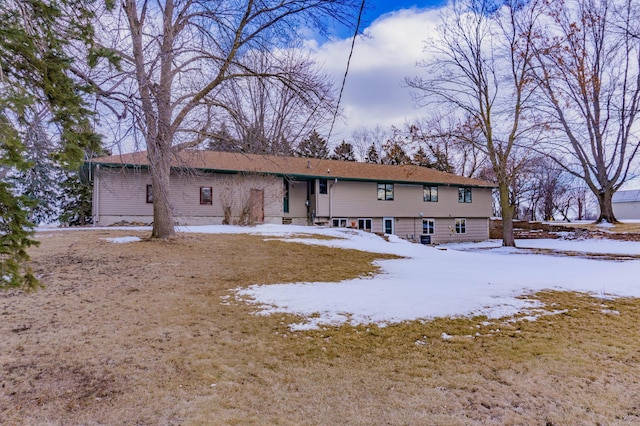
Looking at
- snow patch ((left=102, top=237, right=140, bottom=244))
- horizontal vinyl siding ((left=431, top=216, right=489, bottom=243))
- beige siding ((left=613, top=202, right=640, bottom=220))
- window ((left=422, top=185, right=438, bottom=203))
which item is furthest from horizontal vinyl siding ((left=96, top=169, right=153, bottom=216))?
beige siding ((left=613, top=202, right=640, bottom=220))

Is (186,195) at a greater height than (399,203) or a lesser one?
greater

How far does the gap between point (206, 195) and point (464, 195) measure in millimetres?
17769

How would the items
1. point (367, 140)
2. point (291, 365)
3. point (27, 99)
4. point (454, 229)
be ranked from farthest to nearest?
point (367, 140) < point (454, 229) < point (291, 365) < point (27, 99)

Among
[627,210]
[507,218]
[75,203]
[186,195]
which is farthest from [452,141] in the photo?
[627,210]

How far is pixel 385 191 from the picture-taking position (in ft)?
78.7

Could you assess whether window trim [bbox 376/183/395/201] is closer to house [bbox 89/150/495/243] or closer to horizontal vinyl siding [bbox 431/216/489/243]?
house [bbox 89/150/495/243]

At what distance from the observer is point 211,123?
37.6 ft

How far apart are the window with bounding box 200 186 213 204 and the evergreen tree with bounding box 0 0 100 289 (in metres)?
16.0

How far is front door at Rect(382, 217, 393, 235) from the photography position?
2402 cm

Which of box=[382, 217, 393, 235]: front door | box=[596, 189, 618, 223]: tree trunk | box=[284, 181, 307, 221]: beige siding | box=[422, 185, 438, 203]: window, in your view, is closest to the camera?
box=[284, 181, 307, 221]: beige siding

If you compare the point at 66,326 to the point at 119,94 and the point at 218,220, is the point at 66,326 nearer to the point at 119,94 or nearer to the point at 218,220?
the point at 119,94

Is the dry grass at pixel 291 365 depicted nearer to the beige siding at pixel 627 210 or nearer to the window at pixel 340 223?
the window at pixel 340 223

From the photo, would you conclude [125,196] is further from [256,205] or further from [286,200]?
[286,200]

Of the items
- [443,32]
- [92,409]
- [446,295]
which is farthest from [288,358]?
[443,32]
